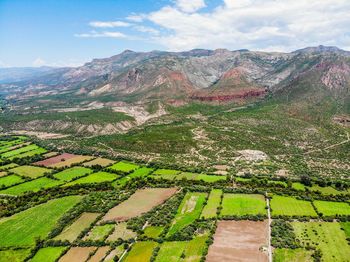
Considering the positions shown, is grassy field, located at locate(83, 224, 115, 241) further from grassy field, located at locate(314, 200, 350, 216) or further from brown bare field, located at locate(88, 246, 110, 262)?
grassy field, located at locate(314, 200, 350, 216)

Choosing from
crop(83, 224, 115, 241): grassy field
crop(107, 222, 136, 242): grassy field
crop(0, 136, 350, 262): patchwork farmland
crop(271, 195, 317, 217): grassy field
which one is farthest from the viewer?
crop(271, 195, 317, 217): grassy field

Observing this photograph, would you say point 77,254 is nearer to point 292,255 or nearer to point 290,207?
point 292,255

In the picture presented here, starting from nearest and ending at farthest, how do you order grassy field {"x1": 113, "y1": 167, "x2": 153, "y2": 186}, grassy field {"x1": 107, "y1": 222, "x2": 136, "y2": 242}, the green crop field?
grassy field {"x1": 107, "y1": 222, "x2": 136, "y2": 242} < the green crop field < grassy field {"x1": 113, "y1": 167, "x2": 153, "y2": 186}

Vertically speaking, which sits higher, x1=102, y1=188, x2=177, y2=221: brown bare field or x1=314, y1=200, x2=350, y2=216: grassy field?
x1=314, y1=200, x2=350, y2=216: grassy field

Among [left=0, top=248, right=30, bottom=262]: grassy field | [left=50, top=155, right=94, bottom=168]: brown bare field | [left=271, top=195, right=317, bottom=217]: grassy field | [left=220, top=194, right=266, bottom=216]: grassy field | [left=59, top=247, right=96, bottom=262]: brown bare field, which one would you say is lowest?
[left=0, top=248, right=30, bottom=262]: grassy field

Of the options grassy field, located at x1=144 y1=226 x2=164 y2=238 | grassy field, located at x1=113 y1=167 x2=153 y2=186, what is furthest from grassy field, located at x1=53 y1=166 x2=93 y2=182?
grassy field, located at x1=144 y1=226 x2=164 y2=238

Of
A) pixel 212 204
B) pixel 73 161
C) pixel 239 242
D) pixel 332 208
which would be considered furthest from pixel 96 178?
pixel 332 208

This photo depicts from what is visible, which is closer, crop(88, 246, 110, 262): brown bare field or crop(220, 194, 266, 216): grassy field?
crop(88, 246, 110, 262): brown bare field

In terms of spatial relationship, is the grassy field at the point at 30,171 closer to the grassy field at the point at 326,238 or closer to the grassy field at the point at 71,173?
the grassy field at the point at 71,173
